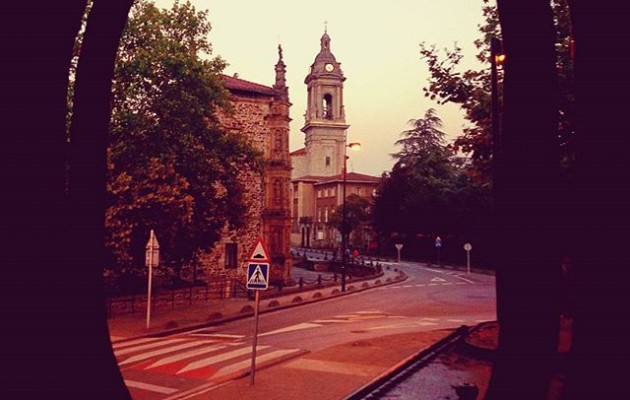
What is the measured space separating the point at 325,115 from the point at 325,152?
22.1 ft

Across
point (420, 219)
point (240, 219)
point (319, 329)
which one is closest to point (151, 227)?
point (240, 219)

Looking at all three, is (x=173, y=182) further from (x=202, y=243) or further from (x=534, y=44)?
(x=534, y=44)

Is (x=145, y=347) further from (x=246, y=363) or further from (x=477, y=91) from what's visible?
(x=477, y=91)

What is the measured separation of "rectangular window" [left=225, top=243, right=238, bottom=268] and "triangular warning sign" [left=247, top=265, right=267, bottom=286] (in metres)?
23.4

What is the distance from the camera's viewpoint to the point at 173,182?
18578 millimetres

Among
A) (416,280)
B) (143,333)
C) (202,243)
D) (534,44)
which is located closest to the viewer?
(534,44)

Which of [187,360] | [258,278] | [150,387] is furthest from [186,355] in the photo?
[258,278]

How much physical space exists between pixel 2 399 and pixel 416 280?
36.0 m

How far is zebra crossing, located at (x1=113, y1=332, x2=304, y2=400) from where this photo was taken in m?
9.82

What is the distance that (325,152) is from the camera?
9431 centimetres

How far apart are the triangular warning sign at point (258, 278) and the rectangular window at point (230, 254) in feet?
76.9

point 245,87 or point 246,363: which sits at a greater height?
point 245,87

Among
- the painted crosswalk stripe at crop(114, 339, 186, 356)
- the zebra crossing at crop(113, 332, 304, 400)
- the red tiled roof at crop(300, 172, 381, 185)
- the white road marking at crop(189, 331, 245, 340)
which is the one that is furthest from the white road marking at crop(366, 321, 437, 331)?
the red tiled roof at crop(300, 172, 381, 185)

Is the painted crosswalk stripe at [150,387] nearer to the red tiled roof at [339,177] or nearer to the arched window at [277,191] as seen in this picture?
the arched window at [277,191]
